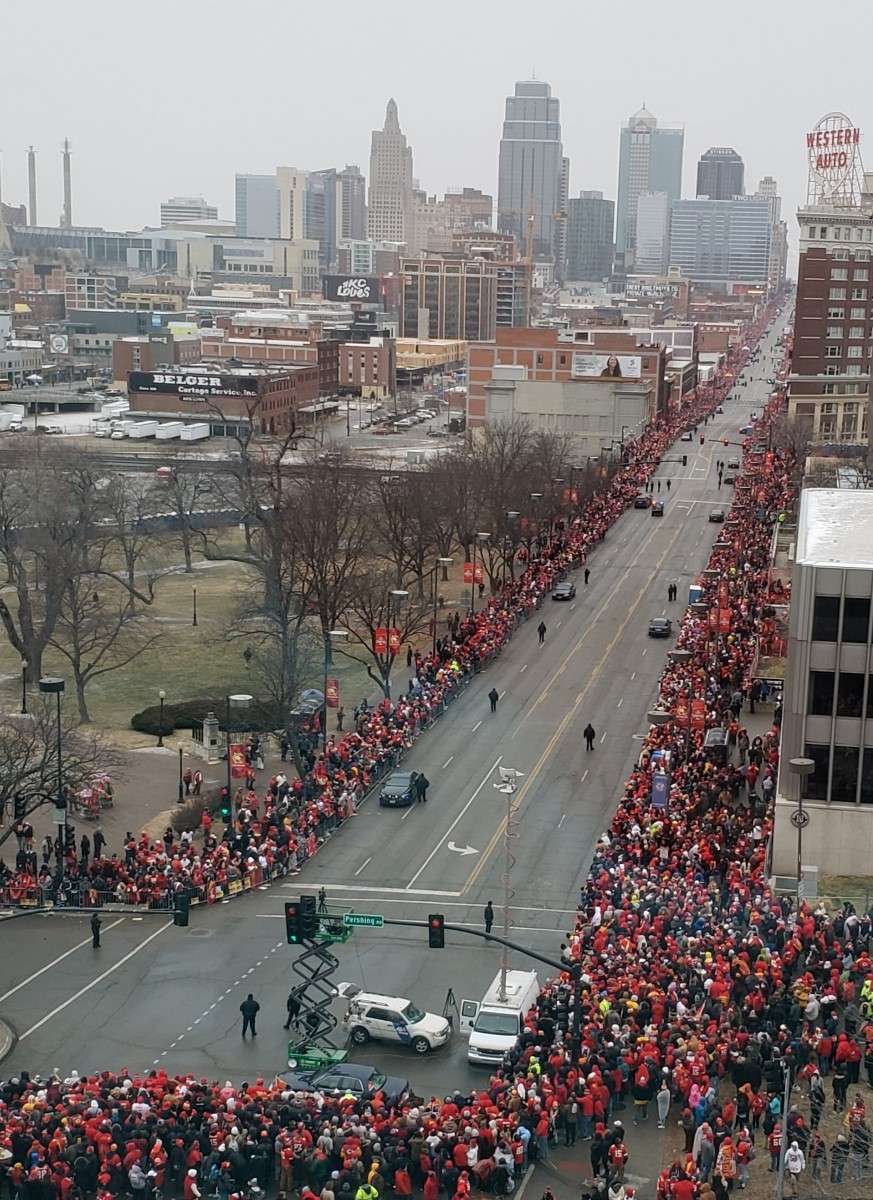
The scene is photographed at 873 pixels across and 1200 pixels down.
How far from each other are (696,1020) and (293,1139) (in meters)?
7.61

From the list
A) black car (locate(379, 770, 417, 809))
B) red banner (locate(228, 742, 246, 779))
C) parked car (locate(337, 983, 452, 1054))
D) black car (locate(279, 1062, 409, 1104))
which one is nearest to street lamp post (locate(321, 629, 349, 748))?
red banner (locate(228, 742, 246, 779))

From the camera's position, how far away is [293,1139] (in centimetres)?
2666

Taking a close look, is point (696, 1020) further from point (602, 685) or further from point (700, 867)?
point (602, 685)

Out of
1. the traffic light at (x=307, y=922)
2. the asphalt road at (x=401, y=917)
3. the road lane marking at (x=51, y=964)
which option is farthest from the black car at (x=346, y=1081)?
the road lane marking at (x=51, y=964)

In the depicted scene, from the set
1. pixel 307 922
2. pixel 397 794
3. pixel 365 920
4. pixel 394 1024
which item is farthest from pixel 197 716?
pixel 307 922

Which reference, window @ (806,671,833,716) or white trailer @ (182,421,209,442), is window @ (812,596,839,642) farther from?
white trailer @ (182,421,209,442)

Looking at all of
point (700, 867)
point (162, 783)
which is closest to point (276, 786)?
point (162, 783)

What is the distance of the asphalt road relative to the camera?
33281 mm

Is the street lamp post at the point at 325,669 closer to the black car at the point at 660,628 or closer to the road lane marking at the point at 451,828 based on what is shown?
the road lane marking at the point at 451,828

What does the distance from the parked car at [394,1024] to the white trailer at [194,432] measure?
13918cm

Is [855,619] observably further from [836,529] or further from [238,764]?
[238,764]

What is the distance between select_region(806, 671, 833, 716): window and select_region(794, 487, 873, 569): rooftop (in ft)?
8.71

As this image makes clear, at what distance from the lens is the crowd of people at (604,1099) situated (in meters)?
26.3

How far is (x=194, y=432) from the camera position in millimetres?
169125
